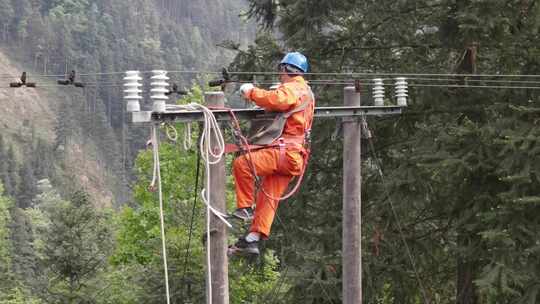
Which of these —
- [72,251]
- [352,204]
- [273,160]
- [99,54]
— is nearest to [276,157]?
[273,160]

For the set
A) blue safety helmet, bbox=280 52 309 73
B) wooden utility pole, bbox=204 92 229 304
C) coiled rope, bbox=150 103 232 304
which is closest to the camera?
coiled rope, bbox=150 103 232 304

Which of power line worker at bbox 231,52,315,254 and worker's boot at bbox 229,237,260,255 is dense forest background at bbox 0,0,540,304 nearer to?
power line worker at bbox 231,52,315,254

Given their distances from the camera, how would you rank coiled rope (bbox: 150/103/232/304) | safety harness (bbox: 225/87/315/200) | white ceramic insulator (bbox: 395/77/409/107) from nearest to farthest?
coiled rope (bbox: 150/103/232/304) < safety harness (bbox: 225/87/315/200) < white ceramic insulator (bbox: 395/77/409/107)

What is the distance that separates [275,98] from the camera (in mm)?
7629

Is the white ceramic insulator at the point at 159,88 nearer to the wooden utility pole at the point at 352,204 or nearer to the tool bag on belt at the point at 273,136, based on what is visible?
the tool bag on belt at the point at 273,136

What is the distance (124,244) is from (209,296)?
73.9 ft

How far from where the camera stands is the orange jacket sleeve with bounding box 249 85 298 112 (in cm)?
758

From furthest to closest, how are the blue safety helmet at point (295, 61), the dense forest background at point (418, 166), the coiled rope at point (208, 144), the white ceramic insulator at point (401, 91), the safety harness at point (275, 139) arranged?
the white ceramic insulator at point (401, 91), the dense forest background at point (418, 166), the blue safety helmet at point (295, 61), the safety harness at point (275, 139), the coiled rope at point (208, 144)

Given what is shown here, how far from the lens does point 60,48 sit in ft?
549

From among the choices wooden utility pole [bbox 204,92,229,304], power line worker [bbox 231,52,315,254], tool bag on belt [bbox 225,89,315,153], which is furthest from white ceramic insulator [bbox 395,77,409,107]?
wooden utility pole [bbox 204,92,229,304]

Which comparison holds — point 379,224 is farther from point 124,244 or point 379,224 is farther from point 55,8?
point 55,8

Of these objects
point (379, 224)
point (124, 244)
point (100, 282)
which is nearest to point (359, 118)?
point (379, 224)

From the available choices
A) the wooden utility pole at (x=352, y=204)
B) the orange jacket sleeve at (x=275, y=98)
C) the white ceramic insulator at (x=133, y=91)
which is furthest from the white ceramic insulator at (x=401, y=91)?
the white ceramic insulator at (x=133, y=91)

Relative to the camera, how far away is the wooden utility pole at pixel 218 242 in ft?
24.8
